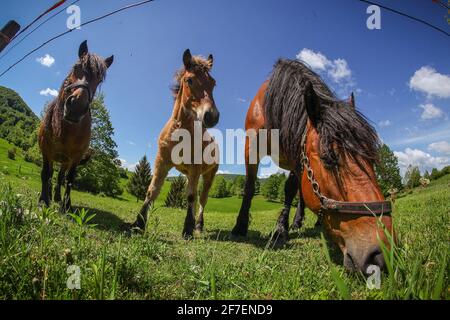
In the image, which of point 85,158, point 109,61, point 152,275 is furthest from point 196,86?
point 85,158

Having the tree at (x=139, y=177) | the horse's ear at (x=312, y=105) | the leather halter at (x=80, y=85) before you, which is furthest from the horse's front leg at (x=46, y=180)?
the tree at (x=139, y=177)

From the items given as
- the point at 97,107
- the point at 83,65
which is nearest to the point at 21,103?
the point at 97,107

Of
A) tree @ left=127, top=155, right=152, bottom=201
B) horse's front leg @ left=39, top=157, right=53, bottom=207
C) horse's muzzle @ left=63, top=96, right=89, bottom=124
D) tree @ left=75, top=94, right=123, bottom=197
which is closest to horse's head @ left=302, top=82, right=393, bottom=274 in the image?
horse's muzzle @ left=63, top=96, right=89, bottom=124

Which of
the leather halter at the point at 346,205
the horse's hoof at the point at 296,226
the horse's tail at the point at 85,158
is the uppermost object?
the horse's tail at the point at 85,158

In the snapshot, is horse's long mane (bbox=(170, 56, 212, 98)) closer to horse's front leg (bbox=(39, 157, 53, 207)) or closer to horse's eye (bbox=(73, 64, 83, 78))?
horse's eye (bbox=(73, 64, 83, 78))

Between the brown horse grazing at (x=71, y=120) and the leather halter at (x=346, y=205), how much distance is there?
458cm

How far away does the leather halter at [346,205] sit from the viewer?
2.34 meters

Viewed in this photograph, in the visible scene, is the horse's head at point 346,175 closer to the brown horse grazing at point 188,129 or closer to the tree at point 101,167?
the brown horse grazing at point 188,129

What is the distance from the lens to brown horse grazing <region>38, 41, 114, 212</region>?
5.33 m

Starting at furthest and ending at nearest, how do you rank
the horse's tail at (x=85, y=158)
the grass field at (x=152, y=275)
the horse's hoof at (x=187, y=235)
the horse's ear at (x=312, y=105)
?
the horse's tail at (x=85, y=158)
the horse's hoof at (x=187, y=235)
the horse's ear at (x=312, y=105)
the grass field at (x=152, y=275)

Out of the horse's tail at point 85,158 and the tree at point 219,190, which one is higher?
the horse's tail at point 85,158

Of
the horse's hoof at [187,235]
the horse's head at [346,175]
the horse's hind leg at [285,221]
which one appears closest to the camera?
the horse's head at [346,175]

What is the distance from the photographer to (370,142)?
287 cm

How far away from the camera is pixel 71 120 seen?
5.32m
